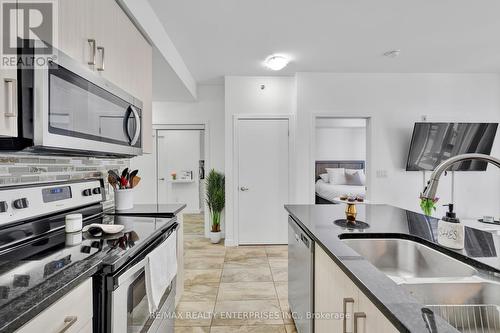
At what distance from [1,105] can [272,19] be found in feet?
7.24

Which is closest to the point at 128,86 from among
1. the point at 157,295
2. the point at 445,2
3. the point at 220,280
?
the point at 157,295

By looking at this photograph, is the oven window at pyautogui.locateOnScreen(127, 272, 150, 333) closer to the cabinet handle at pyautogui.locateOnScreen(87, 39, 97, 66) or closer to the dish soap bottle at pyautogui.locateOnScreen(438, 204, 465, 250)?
the cabinet handle at pyautogui.locateOnScreen(87, 39, 97, 66)

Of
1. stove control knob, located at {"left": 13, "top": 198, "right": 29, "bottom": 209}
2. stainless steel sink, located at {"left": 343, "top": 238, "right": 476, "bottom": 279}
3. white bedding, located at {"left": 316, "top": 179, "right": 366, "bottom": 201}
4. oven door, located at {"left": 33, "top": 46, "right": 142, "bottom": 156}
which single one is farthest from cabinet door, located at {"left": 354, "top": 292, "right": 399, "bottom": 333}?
white bedding, located at {"left": 316, "top": 179, "right": 366, "bottom": 201}

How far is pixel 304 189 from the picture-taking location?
12.9 feet

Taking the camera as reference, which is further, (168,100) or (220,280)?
(168,100)

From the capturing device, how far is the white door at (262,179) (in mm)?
4074

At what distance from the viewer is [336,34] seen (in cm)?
277

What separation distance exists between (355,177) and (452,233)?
5862 millimetres

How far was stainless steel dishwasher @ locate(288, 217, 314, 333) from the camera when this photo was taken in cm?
150

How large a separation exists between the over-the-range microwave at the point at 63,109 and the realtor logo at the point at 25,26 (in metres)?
0.03

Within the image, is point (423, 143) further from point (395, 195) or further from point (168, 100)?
point (168, 100)

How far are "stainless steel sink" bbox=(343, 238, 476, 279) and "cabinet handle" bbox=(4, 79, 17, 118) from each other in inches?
58.6

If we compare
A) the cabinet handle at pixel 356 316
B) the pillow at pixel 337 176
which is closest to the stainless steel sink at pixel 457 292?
the cabinet handle at pixel 356 316

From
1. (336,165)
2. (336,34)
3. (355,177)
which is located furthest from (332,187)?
(336,34)
